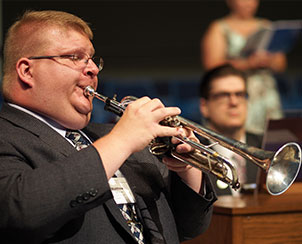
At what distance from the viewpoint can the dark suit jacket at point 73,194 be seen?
5.75 ft

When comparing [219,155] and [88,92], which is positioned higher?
[88,92]

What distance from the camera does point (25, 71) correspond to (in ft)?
7.14

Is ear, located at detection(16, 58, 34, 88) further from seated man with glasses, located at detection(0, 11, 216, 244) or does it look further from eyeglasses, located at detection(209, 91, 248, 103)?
eyeglasses, located at detection(209, 91, 248, 103)

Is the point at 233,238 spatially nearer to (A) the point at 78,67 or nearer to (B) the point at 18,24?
(A) the point at 78,67

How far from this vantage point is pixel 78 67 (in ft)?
7.16

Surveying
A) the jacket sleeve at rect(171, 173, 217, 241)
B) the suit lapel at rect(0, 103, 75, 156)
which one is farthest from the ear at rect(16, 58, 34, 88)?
the jacket sleeve at rect(171, 173, 217, 241)

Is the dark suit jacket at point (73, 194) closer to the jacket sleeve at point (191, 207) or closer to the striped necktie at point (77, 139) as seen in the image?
the jacket sleeve at point (191, 207)

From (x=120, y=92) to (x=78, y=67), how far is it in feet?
13.1

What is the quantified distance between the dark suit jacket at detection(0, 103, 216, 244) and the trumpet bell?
281mm

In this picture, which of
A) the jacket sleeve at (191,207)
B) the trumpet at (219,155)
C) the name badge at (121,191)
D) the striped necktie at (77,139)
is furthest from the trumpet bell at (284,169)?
the striped necktie at (77,139)

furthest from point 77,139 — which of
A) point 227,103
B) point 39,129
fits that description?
point 227,103

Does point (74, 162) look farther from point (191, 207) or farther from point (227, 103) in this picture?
point (227, 103)

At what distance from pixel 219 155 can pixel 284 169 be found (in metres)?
0.32

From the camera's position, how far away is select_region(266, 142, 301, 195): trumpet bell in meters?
2.21
